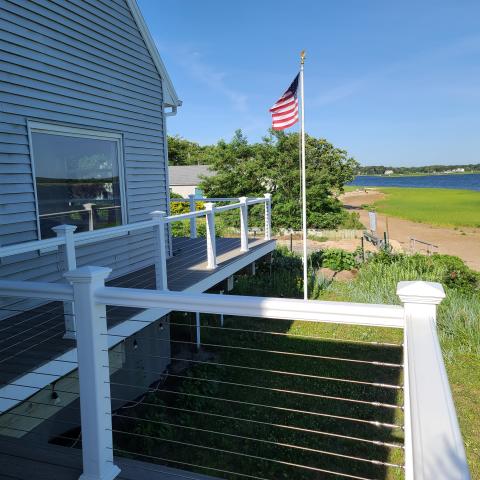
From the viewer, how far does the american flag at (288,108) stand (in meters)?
10.0

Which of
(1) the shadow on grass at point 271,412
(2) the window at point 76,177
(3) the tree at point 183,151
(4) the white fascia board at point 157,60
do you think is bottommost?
(1) the shadow on grass at point 271,412

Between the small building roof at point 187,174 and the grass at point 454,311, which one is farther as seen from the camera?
the small building roof at point 187,174

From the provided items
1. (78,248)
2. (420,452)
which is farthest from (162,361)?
(420,452)

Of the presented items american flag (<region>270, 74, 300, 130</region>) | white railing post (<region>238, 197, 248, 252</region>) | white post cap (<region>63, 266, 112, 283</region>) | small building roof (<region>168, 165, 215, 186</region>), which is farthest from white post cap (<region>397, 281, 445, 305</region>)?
small building roof (<region>168, 165, 215, 186</region>)

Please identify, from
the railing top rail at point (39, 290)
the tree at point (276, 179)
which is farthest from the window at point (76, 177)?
the tree at point (276, 179)

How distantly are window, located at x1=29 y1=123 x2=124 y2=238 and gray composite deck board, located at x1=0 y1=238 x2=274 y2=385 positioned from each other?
102 centimetres

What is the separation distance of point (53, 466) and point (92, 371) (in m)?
0.71

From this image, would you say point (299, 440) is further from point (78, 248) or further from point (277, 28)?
point (277, 28)

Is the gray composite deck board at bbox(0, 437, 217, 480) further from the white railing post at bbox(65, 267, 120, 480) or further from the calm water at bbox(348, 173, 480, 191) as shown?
the calm water at bbox(348, 173, 480, 191)

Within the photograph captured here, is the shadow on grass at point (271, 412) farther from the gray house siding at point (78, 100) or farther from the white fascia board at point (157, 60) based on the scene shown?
the white fascia board at point (157, 60)

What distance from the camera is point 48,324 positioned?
177 inches

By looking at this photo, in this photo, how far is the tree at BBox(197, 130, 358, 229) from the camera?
25.5 metres

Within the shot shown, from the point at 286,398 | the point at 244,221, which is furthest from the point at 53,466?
the point at 244,221

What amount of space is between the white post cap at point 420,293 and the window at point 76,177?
4.83 m
